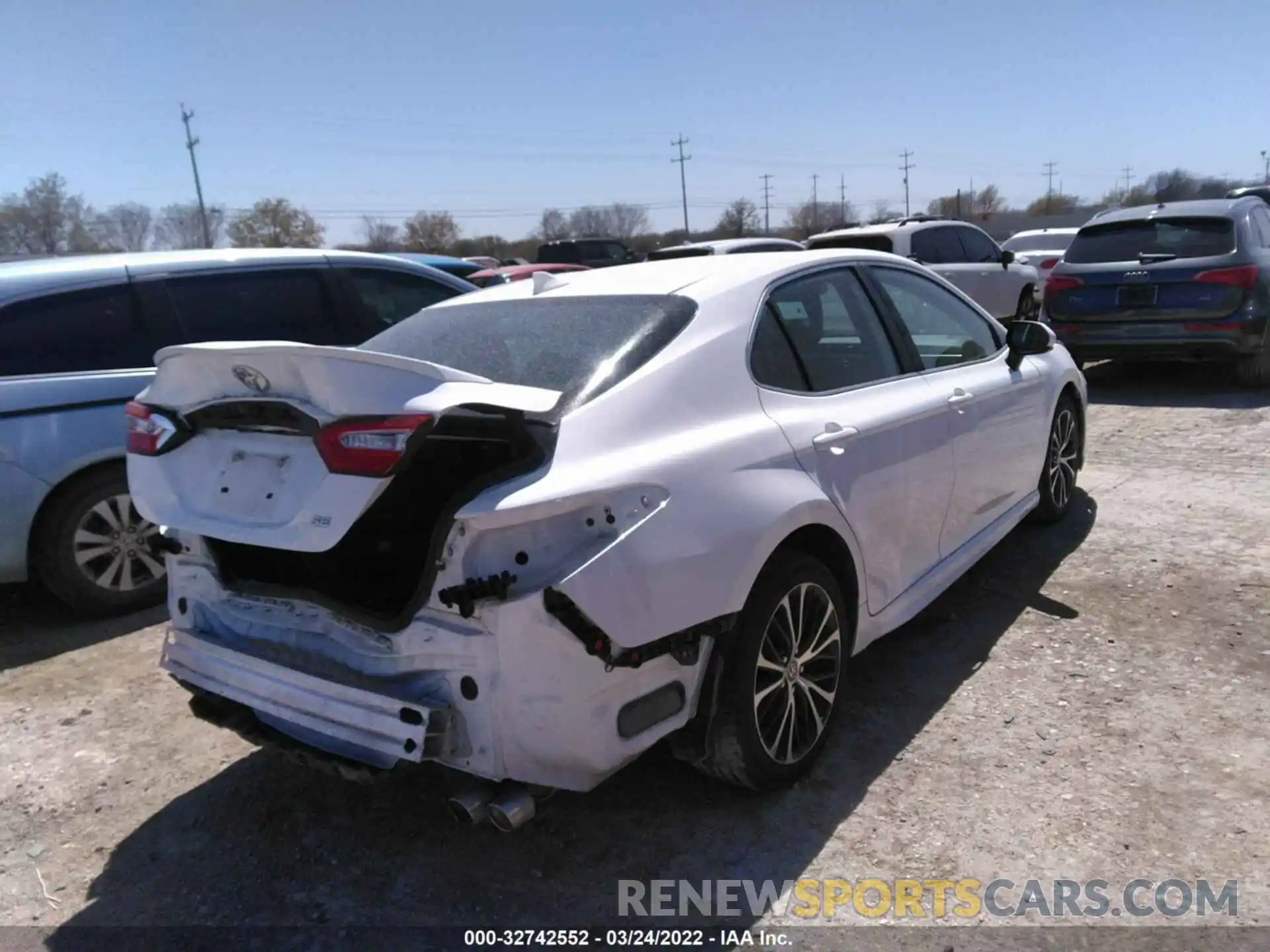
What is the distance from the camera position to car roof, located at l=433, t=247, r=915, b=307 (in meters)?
3.29

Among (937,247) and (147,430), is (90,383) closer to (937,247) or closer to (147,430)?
(147,430)

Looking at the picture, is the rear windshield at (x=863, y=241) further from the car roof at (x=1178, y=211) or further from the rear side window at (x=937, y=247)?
the car roof at (x=1178, y=211)

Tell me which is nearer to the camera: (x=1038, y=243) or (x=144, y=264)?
(x=144, y=264)

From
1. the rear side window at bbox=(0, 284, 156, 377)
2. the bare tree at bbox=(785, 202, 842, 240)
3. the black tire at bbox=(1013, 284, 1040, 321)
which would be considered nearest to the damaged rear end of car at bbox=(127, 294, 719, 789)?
the rear side window at bbox=(0, 284, 156, 377)

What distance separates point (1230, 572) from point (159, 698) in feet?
16.1

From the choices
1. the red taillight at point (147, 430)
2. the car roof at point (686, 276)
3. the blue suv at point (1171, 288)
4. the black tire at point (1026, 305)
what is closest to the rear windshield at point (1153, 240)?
the blue suv at point (1171, 288)

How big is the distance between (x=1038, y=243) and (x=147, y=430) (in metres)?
19.6

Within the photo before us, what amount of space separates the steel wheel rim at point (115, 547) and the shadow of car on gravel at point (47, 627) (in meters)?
0.18

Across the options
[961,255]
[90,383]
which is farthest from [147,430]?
[961,255]

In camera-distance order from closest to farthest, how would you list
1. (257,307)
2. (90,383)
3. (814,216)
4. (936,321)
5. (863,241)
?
(936,321) → (90,383) → (257,307) → (863,241) → (814,216)

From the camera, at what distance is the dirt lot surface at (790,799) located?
2746 mm

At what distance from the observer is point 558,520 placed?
2375mm

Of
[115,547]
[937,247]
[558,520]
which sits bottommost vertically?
[115,547]

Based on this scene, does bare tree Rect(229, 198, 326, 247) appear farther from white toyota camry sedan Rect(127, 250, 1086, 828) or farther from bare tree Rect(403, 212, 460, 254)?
white toyota camry sedan Rect(127, 250, 1086, 828)
